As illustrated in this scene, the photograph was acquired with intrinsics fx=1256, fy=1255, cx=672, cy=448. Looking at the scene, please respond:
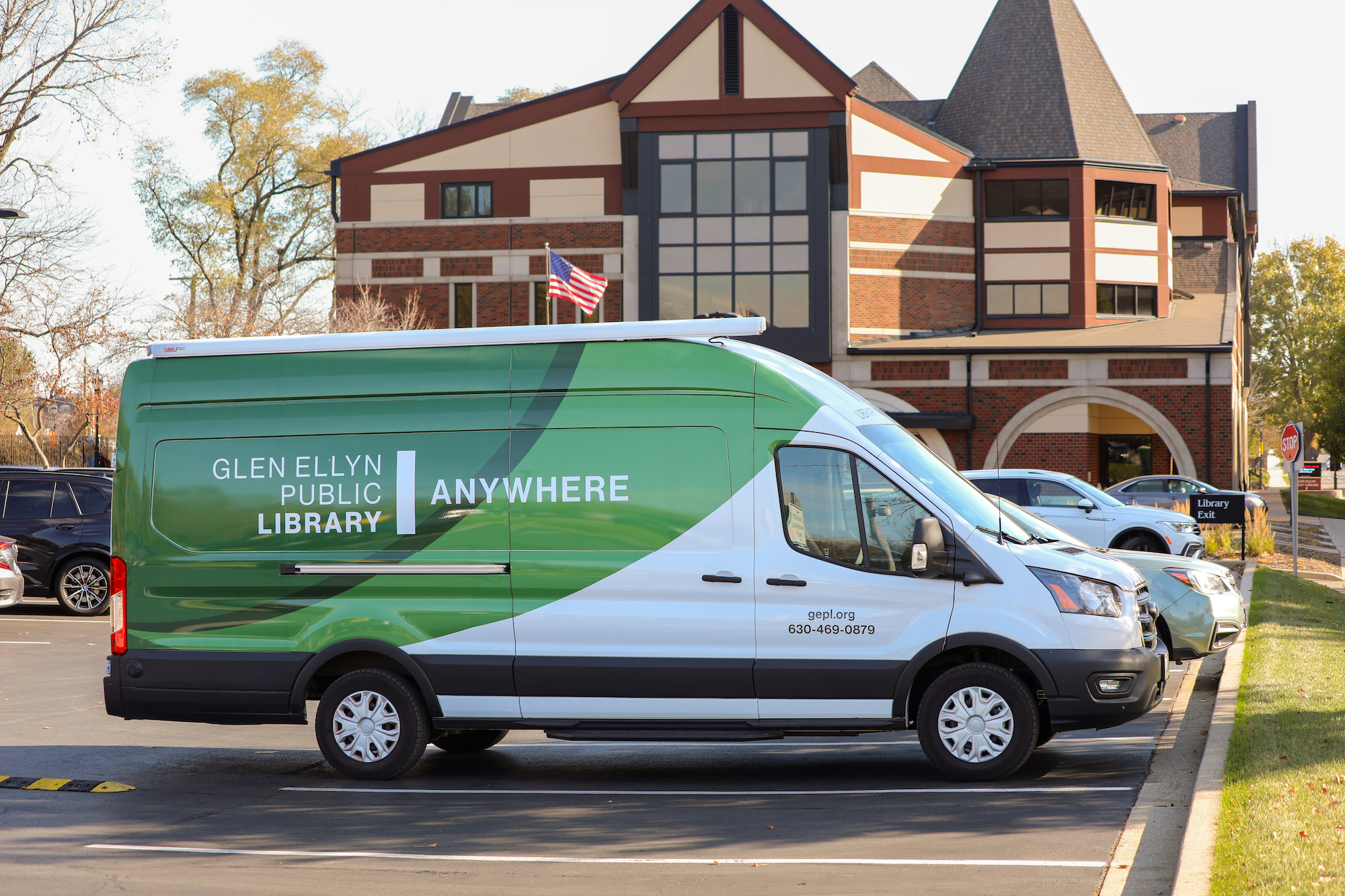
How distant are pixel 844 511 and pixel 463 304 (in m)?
31.0

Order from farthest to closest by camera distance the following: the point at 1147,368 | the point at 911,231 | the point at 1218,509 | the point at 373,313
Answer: the point at 911,231 → the point at 373,313 → the point at 1147,368 → the point at 1218,509

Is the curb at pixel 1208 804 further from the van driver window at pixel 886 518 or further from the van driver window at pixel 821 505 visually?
the van driver window at pixel 821 505

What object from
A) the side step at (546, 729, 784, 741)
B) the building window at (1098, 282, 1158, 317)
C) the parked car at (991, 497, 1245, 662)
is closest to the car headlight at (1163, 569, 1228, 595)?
the parked car at (991, 497, 1245, 662)

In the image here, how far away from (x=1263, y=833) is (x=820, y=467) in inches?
118

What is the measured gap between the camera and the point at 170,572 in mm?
8062

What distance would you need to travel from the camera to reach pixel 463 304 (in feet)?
122

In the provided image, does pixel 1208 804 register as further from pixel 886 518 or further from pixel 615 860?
pixel 615 860

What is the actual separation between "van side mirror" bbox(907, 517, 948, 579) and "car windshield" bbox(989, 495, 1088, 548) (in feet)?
2.37

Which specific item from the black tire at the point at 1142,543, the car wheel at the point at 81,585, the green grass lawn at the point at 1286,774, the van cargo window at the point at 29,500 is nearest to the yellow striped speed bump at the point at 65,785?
the green grass lawn at the point at 1286,774

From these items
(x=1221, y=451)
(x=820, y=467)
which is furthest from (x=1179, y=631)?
(x=1221, y=451)

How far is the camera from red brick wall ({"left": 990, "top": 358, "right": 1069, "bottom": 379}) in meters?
34.7

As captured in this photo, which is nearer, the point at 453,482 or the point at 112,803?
the point at 112,803

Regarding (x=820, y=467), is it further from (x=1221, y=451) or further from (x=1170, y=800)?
(x=1221, y=451)

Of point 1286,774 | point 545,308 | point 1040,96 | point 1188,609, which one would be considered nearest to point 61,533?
point 1188,609
